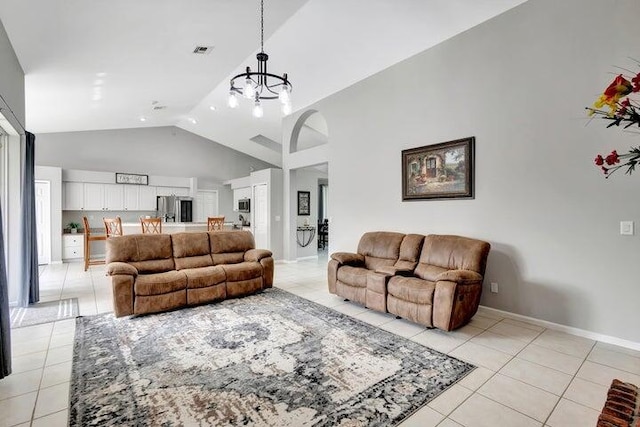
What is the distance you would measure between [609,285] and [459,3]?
10.9 ft

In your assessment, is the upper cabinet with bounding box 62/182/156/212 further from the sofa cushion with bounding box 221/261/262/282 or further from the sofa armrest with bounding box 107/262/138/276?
the sofa cushion with bounding box 221/261/262/282

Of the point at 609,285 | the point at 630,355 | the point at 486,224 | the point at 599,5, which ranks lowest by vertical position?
the point at 630,355

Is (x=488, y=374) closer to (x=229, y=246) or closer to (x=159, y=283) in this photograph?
(x=159, y=283)

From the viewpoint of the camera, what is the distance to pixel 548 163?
3.27 metres

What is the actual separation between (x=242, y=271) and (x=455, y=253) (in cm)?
277

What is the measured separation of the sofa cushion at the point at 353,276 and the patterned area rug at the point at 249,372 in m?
0.51

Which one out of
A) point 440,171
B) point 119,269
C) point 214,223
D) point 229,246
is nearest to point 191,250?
point 229,246

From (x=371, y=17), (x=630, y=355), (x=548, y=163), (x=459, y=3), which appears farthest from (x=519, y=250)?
(x=371, y=17)

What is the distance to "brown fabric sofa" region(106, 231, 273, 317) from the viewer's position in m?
3.63

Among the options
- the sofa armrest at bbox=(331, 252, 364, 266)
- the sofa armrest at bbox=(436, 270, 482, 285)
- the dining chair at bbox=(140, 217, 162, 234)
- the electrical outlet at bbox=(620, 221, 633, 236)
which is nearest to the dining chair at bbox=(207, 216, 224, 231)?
the dining chair at bbox=(140, 217, 162, 234)

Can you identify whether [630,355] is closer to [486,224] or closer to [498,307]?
[498,307]

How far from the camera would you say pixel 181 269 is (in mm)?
4305

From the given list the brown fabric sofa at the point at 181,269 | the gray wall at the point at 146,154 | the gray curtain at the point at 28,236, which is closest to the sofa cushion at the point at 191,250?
the brown fabric sofa at the point at 181,269

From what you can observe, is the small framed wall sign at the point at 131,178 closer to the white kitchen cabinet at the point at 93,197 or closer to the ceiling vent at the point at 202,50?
the white kitchen cabinet at the point at 93,197
